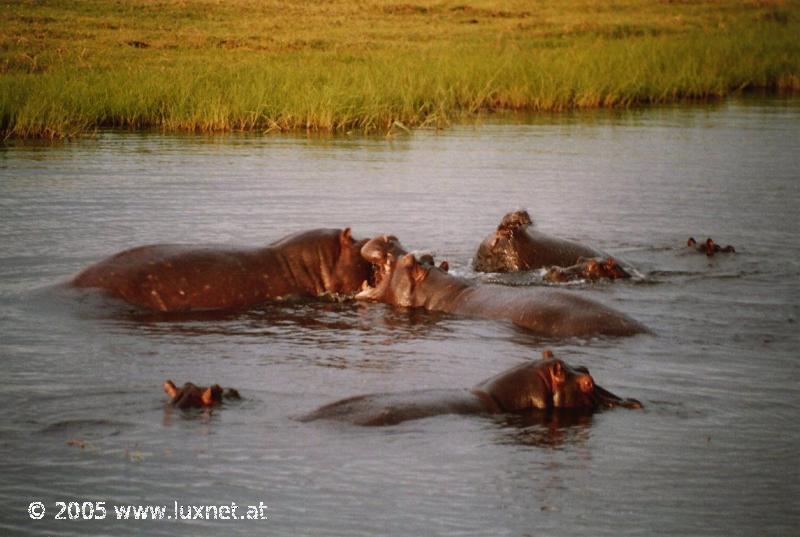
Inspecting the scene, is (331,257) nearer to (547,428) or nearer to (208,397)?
(208,397)

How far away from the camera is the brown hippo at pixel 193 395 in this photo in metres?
6.59

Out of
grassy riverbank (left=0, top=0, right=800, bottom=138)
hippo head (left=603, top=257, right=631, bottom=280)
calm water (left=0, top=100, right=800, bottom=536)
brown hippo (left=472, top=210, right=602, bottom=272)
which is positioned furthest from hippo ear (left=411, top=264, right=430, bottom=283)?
grassy riverbank (left=0, top=0, right=800, bottom=138)

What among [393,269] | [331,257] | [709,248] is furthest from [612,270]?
[331,257]

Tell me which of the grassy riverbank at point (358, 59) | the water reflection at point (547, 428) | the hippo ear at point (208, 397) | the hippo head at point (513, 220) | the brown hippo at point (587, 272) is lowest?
the water reflection at point (547, 428)

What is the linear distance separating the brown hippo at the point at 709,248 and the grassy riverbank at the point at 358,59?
9626 mm

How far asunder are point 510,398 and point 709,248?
5.11 metres

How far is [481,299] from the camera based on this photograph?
357 inches

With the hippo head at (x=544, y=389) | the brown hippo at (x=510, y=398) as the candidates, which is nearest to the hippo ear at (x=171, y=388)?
the brown hippo at (x=510, y=398)

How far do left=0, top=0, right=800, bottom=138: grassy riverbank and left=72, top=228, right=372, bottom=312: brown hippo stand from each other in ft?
33.5

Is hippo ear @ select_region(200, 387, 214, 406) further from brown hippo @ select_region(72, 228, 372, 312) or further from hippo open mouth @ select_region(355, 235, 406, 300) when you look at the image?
hippo open mouth @ select_region(355, 235, 406, 300)

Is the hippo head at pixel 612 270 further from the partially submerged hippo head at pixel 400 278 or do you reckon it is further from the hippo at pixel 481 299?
the partially submerged hippo head at pixel 400 278

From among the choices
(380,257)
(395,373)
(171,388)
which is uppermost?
(380,257)

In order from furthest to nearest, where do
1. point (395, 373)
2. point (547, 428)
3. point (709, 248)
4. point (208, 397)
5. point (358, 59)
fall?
point (358, 59), point (709, 248), point (395, 373), point (208, 397), point (547, 428)

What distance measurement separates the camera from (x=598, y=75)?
81.4 ft
